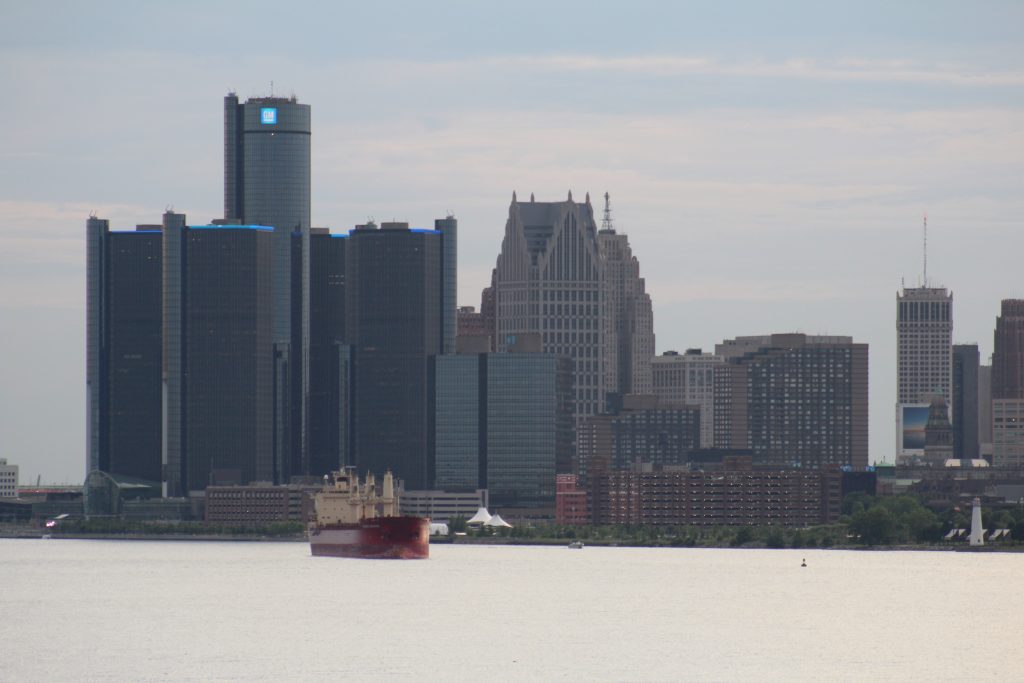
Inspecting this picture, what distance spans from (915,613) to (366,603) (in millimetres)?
43582

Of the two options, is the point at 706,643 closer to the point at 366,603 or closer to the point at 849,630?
the point at 849,630

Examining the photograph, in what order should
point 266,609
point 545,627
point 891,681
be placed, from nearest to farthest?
1. point 891,681
2. point 545,627
3. point 266,609

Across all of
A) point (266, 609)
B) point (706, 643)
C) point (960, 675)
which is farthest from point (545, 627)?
point (960, 675)

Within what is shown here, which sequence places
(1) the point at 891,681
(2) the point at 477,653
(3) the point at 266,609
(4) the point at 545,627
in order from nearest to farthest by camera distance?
(1) the point at 891,681
(2) the point at 477,653
(4) the point at 545,627
(3) the point at 266,609

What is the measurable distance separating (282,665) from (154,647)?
15.6 metres

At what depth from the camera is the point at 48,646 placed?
→ 15862cm

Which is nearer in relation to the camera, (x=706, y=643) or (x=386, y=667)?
(x=386, y=667)

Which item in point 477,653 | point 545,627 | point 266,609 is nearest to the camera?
point 477,653

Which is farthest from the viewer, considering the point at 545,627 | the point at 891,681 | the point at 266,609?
the point at 266,609

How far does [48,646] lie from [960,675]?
58.3 m

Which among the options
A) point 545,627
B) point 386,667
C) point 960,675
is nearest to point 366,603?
point 545,627

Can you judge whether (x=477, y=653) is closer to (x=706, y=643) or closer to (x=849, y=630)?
(x=706, y=643)

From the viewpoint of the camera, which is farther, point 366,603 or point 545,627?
point 366,603

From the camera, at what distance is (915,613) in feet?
634
